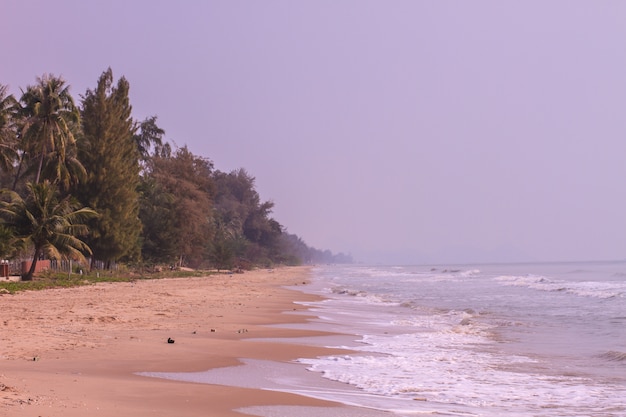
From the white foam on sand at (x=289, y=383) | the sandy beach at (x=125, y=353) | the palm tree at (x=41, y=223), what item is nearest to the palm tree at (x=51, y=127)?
the palm tree at (x=41, y=223)

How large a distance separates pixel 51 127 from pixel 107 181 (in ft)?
14.0

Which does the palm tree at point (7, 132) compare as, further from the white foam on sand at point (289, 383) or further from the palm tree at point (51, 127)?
the white foam on sand at point (289, 383)

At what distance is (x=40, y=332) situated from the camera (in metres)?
10.5

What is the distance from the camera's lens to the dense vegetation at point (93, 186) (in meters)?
28.1

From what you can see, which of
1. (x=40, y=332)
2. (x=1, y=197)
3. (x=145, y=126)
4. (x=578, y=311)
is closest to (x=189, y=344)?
(x=40, y=332)

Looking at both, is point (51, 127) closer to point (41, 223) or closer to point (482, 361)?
point (41, 223)

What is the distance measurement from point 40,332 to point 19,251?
60.6ft

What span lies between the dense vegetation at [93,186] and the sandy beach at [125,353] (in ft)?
33.1

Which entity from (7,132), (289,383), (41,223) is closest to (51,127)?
(7,132)

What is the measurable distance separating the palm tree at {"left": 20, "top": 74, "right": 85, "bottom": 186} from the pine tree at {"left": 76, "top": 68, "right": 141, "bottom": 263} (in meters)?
1.24

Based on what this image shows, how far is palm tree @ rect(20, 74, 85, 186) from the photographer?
110 feet

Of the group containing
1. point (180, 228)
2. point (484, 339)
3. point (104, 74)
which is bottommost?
point (484, 339)

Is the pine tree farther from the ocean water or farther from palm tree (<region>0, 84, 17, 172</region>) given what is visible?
the ocean water

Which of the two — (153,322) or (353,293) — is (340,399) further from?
(353,293)
